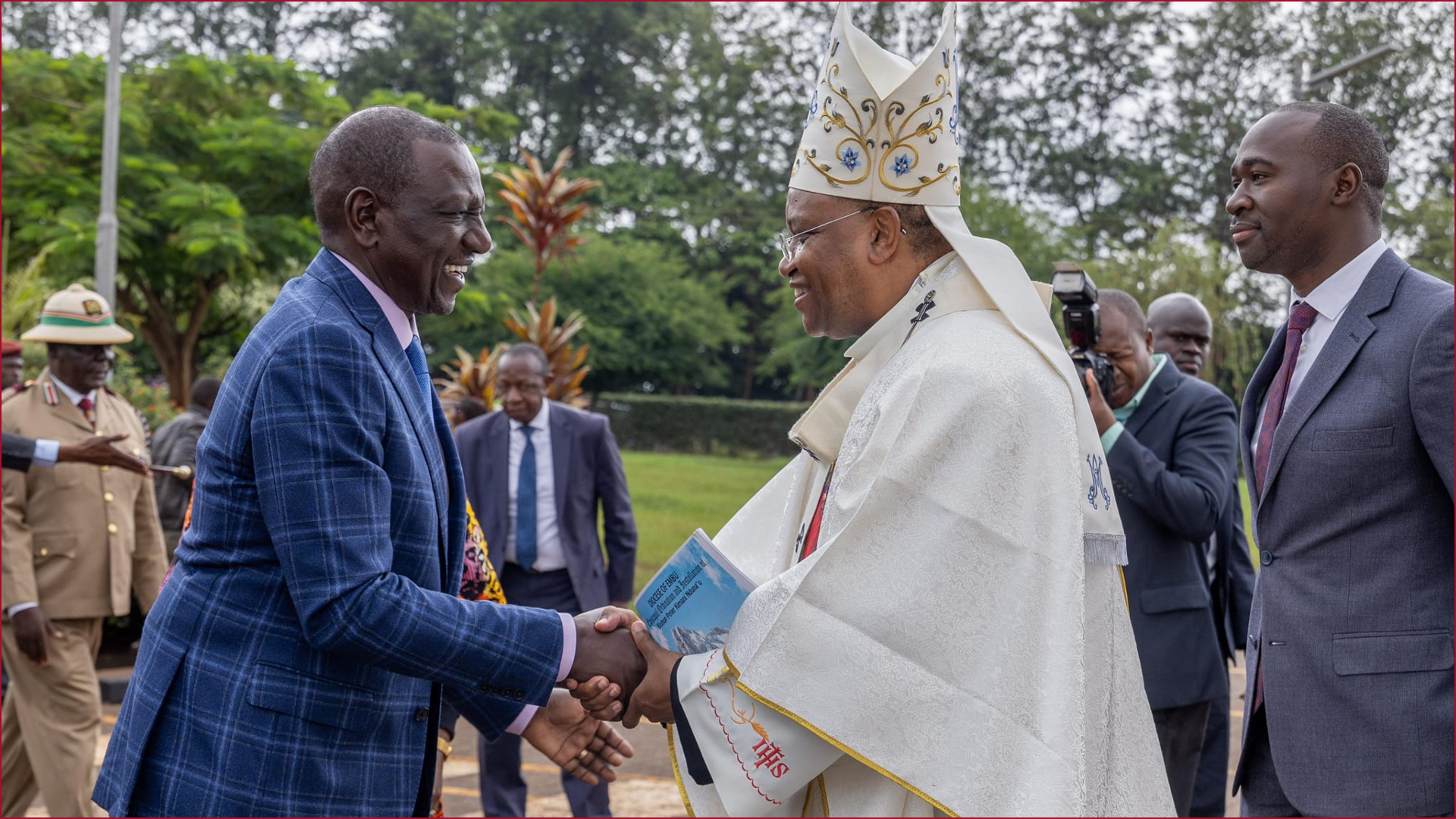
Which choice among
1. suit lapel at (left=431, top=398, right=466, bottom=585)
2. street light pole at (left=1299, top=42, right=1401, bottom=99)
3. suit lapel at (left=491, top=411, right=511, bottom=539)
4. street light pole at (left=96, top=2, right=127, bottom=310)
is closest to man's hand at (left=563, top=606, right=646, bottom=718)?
suit lapel at (left=431, top=398, right=466, bottom=585)

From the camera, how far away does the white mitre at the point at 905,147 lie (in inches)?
115

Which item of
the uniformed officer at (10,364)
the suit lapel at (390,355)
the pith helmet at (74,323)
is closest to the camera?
the suit lapel at (390,355)

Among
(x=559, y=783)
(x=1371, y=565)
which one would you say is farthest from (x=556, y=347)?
(x=1371, y=565)

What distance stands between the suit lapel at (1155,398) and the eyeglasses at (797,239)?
2.40 m

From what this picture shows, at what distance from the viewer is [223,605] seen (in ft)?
8.73

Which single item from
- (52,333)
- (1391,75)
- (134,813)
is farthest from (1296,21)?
(134,813)

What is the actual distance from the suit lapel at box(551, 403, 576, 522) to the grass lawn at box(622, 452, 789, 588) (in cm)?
806

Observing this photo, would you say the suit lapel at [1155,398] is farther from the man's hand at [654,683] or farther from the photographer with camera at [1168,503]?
the man's hand at [654,683]

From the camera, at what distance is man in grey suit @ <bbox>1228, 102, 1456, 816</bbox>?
3.09 m

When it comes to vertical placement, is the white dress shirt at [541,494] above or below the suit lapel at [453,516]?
below

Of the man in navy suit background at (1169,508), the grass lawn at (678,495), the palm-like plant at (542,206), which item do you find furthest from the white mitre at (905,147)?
the grass lawn at (678,495)

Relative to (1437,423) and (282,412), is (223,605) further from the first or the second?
(1437,423)

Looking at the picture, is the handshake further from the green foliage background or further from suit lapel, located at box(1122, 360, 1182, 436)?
the green foliage background

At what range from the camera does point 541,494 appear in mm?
7305
